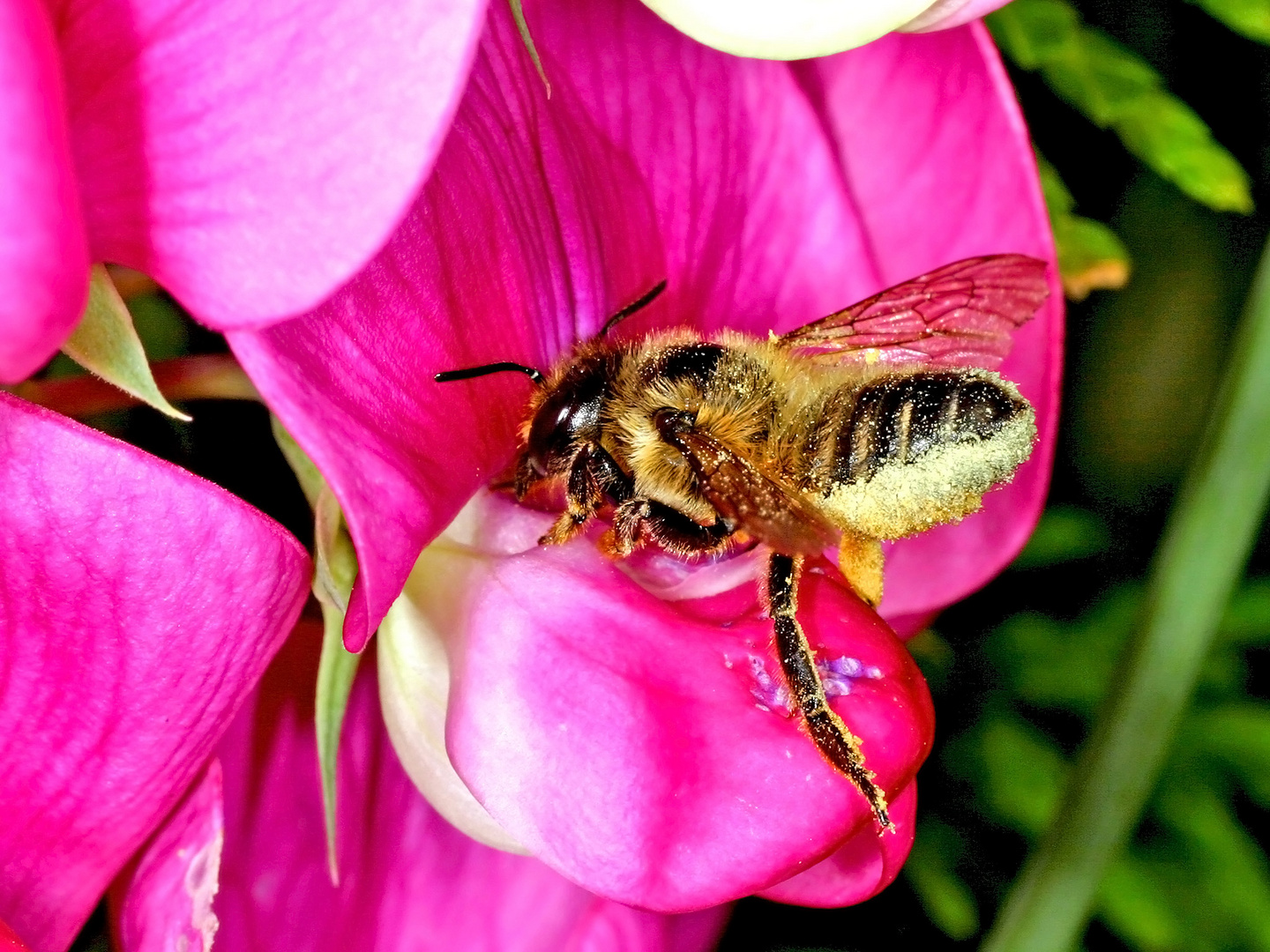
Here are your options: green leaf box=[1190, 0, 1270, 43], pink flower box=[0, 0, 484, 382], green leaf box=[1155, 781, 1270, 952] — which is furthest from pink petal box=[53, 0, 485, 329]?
green leaf box=[1155, 781, 1270, 952]

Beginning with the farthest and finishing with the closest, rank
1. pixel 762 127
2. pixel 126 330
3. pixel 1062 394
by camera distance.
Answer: pixel 1062 394 → pixel 762 127 → pixel 126 330

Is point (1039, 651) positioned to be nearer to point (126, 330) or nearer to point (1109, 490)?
point (1109, 490)

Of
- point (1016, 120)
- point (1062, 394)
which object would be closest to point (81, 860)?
point (1016, 120)

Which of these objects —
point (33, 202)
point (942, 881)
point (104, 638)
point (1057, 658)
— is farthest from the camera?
point (1057, 658)

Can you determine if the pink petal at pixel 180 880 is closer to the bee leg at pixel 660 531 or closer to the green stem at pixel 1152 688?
the bee leg at pixel 660 531

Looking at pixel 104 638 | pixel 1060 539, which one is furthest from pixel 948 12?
pixel 1060 539

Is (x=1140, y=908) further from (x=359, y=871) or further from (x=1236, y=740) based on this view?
(x=359, y=871)

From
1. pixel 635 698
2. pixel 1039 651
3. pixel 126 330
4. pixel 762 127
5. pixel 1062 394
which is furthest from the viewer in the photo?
pixel 1062 394
